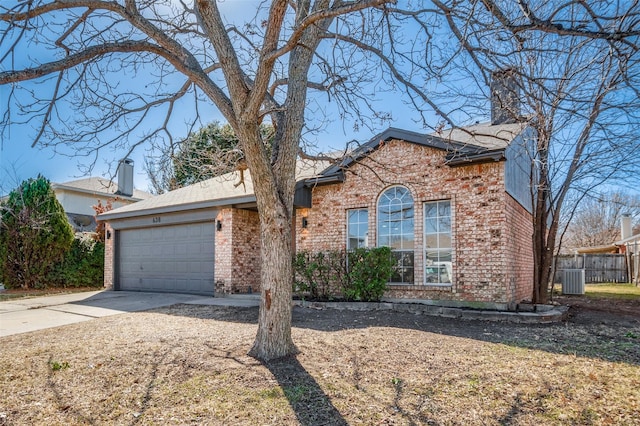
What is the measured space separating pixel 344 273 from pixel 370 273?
842 millimetres

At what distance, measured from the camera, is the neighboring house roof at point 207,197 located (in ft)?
35.4

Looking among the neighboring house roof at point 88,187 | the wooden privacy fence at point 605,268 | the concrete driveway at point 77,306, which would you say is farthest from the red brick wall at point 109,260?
the wooden privacy fence at point 605,268

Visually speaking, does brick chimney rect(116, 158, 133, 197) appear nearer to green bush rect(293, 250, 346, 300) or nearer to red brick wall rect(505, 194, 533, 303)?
green bush rect(293, 250, 346, 300)

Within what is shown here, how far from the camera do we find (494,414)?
334 cm

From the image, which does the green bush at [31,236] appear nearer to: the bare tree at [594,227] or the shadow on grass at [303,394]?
the shadow on grass at [303,394]

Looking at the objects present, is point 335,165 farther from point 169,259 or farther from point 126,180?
point 126,180

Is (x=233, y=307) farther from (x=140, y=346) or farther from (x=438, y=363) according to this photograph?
(x=438, y=363)

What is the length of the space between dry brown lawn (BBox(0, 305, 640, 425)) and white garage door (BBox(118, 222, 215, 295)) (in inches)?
199

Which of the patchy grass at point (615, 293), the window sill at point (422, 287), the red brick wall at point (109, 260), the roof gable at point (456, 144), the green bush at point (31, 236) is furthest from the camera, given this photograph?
the green bush at point (31, 236)

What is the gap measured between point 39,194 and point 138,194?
9.64 metres

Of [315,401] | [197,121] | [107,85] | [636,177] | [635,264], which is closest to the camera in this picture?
[315,401]

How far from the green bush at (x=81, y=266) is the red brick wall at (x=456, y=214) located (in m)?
9.92

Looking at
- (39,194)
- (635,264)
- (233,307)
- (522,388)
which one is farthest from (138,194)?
(635,264)

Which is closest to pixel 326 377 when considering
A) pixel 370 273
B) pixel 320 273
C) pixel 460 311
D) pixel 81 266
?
pixel 460 311
